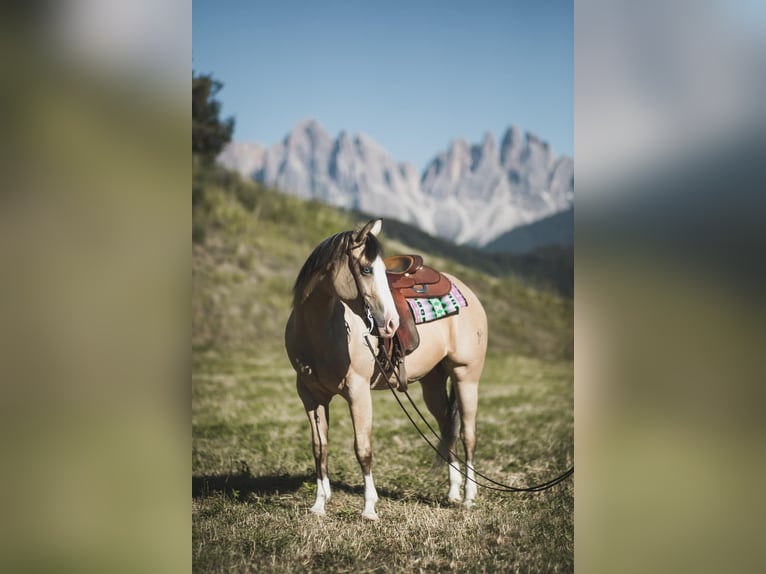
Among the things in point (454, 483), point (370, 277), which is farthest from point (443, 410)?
point (370, 277)

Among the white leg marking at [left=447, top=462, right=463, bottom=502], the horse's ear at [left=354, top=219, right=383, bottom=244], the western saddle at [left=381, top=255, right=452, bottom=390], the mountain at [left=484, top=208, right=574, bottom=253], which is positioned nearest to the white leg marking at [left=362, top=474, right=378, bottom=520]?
the western saddle at [left=381, top=255, right=452, bottom=390]

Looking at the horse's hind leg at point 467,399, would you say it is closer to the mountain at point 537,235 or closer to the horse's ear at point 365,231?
the horse's ear at point 365,231

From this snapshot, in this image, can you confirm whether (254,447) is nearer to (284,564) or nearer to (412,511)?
(412,511)

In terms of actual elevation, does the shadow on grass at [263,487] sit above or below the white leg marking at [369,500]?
below

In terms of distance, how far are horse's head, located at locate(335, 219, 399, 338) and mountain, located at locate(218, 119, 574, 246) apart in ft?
37.1

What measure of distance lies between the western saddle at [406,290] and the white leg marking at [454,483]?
2.43ft

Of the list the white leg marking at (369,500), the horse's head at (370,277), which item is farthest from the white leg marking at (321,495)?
the horse's head at (370,277)

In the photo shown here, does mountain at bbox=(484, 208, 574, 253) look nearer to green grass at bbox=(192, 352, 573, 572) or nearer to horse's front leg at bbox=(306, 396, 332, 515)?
green grass at bbox=(192, 352, 573, 572)

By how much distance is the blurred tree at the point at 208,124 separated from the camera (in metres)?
12.0

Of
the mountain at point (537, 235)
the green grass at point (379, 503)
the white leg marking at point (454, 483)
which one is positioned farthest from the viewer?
the mountain at point (537, 235)
